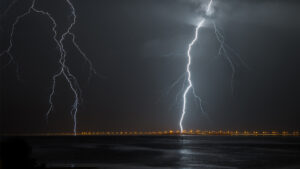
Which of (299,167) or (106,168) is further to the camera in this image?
(299,167)

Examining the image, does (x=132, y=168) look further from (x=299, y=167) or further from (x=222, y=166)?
(x=299, y=167)

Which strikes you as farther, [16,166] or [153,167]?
[153,167]

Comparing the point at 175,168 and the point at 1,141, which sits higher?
the point at 1,141

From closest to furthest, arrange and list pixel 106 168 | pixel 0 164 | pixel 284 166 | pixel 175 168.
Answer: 1. pixel 0 164
2. pixel 106 168
3. pixel 175 168
4. pixel 284 166

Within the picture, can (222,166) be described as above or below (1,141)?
below

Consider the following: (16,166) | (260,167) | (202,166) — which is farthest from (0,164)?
(260,167)

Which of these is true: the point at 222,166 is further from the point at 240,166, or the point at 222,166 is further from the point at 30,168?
the point at 30,168

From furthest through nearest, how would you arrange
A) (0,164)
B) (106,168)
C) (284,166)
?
(284,166), (106,168), (0,164)

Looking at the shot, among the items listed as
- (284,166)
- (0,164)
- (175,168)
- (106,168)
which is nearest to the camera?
(0,164)

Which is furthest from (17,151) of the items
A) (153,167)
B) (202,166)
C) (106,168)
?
(202,166)
